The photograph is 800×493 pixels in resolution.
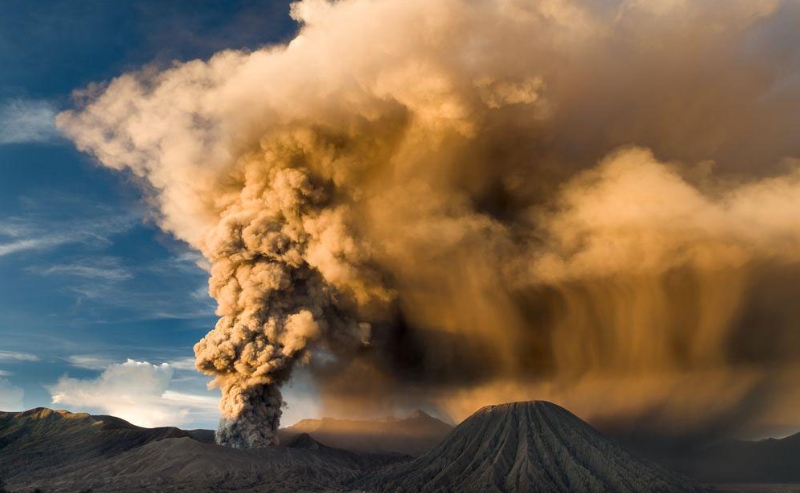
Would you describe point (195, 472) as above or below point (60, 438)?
below

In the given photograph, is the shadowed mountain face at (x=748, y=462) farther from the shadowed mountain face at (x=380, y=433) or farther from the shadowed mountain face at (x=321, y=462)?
the shadowed mountain face at (x=380, y=433)

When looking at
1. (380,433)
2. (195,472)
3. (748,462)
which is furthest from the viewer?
(380,433)

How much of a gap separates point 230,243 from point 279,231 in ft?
22.3

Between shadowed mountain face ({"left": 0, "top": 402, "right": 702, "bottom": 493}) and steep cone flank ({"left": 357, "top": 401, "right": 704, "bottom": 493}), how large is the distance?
180mm

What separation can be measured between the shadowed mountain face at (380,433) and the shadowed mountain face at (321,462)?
37114 millimetres

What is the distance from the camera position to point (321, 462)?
9481cm

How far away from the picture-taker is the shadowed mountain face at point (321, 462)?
72.1 meters

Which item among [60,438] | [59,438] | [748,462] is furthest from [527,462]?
[748,462]

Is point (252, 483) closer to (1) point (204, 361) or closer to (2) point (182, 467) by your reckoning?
(2) point (182, 467)

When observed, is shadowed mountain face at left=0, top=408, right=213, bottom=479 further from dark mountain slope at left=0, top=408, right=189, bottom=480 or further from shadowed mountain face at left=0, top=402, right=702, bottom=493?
shadowed mountain face at left=0, top=402, right=702, bottom=493

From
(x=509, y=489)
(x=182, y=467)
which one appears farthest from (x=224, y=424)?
(x=509, y=489)

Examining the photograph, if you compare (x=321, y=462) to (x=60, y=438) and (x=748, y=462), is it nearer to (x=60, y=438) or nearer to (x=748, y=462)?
(x=60, y=438)

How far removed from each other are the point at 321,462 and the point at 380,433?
203ft

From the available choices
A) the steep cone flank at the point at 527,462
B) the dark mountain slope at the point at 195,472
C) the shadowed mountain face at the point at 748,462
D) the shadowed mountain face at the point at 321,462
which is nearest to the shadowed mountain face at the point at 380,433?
the shadowed mountain face at the point at 321,462
